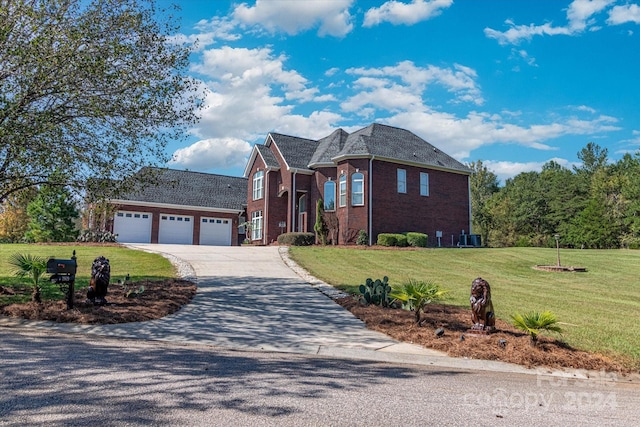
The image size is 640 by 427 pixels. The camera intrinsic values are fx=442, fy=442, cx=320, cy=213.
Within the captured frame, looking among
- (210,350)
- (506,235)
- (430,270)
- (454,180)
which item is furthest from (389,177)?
(506,235)

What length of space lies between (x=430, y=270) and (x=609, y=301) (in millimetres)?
6328

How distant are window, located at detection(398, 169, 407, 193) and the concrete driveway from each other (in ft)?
50.9

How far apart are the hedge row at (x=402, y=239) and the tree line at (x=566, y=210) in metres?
22.6

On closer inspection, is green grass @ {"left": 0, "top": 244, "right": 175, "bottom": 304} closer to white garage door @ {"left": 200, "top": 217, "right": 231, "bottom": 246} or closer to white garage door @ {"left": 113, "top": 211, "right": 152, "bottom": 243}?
white garage door @ {"left": 113, "top": 211, "right": 152, "bottom": 243}

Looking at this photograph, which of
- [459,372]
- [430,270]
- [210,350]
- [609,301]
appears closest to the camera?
[459,372]

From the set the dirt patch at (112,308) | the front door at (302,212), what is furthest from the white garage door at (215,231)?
the dirt patch at (112,308)

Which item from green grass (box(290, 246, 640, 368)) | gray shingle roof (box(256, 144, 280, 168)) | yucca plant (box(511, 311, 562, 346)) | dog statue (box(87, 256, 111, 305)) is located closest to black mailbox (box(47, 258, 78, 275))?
dog statue (box(87, 256, 111, 305))

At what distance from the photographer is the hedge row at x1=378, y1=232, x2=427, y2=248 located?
81.4 ft

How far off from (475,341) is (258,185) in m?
26.8

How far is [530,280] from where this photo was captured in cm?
1547

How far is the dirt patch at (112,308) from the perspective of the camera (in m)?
8.15

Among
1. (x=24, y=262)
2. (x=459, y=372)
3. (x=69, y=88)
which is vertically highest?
(x=69, y=88)

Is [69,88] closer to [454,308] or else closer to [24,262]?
[24,262]

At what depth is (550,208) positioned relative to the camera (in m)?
56.7
